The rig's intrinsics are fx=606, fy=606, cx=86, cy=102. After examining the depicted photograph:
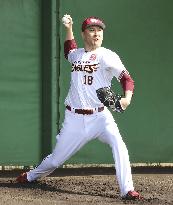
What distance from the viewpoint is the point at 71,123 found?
19.6 feet

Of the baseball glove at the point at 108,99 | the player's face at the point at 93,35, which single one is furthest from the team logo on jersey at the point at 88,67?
the baseball glove at the point at 108,99

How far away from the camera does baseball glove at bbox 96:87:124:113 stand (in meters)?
5.49

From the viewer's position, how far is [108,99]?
552 cm

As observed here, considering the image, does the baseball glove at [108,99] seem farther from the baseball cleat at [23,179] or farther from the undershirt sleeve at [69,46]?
the baseball cleat at [23,179]

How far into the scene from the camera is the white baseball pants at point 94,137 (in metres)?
5.63

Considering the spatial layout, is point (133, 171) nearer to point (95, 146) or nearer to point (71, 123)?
point (95, 146)

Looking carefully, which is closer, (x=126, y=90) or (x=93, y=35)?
(x=126, y=90)

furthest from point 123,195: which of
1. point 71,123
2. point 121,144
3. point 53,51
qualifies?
point 53,51

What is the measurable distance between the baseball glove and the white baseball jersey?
0.81 ft

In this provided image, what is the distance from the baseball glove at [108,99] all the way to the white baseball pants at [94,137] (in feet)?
1.10

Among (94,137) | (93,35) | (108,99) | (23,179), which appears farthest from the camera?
(23,179)

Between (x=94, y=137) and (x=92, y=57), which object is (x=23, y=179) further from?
(x=92, y=57)

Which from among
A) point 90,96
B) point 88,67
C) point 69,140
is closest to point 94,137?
point 69,140

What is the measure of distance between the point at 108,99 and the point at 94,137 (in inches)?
23.1
